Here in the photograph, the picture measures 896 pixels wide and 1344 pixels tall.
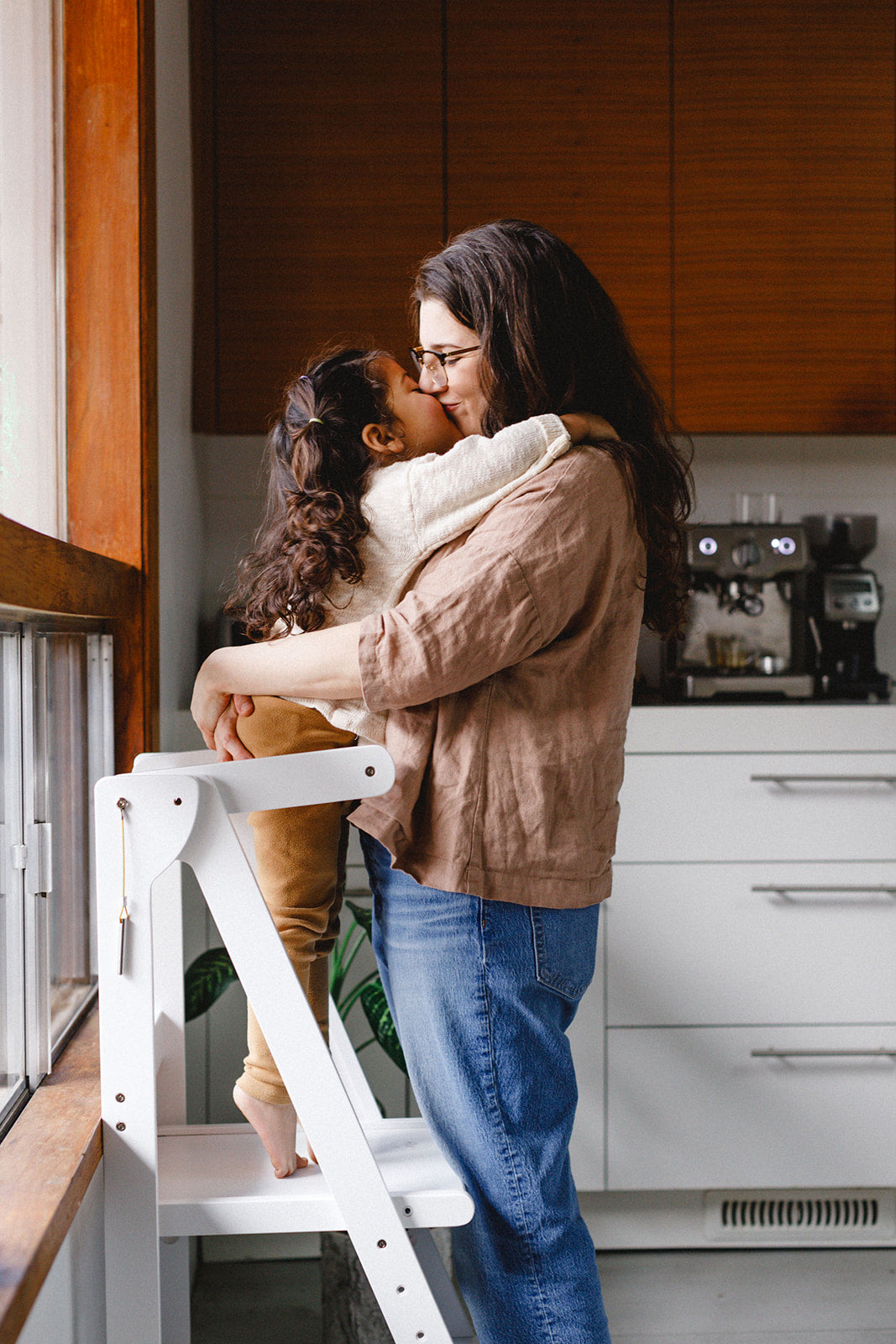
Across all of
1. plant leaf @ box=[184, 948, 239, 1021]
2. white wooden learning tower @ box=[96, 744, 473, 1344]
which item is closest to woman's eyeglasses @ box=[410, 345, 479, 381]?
white wooden learning tower @ box=[96, 744, 473, 1344]

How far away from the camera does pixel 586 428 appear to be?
95 centimetres

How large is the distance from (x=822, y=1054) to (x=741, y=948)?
0.77 ft

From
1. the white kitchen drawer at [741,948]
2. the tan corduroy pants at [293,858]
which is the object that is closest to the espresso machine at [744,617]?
the white kitchen drawer at [741,948]

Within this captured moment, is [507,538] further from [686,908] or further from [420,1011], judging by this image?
[686,908]

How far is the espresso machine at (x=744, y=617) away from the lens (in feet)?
7.02

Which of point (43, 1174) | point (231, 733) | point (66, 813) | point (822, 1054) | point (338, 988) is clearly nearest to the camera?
point (43, 1174)

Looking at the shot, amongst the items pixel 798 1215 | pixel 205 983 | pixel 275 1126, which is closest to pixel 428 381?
pixel 275 1126

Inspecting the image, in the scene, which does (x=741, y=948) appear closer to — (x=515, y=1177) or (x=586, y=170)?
(x=515, y=1177)

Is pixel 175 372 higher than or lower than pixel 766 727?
higher

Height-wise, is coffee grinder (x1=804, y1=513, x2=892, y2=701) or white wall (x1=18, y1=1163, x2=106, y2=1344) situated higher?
coffee grinder (x1=804, y1=513, x2=892, y2=701)

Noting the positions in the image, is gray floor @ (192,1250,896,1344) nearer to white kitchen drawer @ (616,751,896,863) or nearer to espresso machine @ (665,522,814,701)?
white kitchen drawer @ (616,751,896,863)

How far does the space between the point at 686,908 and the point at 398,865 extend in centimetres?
112

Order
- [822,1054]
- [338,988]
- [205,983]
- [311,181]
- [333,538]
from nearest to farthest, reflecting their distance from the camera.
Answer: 1. [333,538]
2. [205,983]
3. [338,988]
4. [822,1054]
5. [311,181]

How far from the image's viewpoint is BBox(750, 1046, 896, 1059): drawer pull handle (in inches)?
76.0
